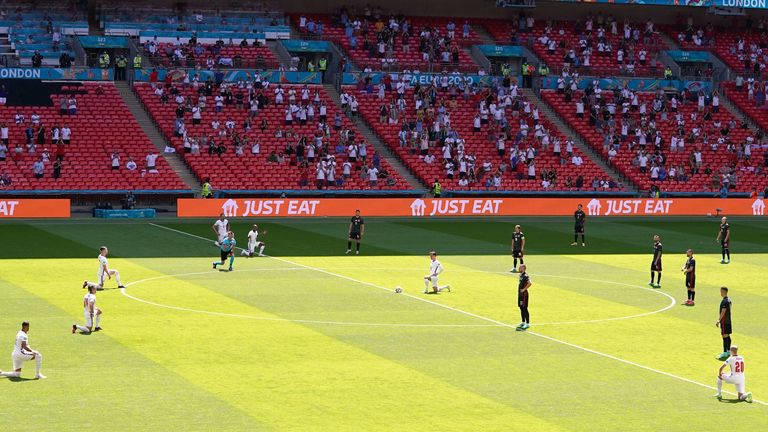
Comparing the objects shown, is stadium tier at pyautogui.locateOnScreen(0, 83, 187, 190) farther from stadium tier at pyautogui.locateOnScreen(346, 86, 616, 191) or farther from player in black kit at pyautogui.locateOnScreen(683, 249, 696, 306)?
player in black kit at pyautogui.locateOnScreen(683, 249, 696, 306)

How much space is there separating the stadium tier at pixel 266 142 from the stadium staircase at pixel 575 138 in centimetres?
1412

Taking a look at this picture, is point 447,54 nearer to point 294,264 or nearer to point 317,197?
point 317,197

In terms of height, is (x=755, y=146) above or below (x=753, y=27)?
below

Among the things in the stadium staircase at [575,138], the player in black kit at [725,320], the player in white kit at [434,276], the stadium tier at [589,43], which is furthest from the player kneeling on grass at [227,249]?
the stadium tier at [589,43]

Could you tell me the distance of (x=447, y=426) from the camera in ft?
77.6

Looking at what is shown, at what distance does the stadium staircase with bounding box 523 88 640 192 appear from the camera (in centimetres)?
7831

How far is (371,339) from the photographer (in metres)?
32.7

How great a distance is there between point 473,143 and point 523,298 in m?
45.2

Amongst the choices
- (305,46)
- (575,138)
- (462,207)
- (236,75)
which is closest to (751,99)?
(575,138)

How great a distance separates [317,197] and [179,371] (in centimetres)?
4287

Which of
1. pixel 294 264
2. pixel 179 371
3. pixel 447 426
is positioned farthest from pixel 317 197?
pixel 447 426

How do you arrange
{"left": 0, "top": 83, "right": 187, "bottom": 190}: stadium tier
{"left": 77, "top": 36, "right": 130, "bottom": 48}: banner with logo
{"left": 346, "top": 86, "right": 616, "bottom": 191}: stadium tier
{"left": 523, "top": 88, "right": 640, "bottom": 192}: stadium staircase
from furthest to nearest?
{"left": 77, "top": 36, "right": 130, "bottom": 48}: banner with logo
{"left": 523, "top": 88, "right": 640, "bottom": 192}: stadium staircase
{"left": 346, "top": 86, "right": 616, "bottom": 191}: stadium tier
{"left": 0, "top": 83, "right": 187, "bottom": 190}: stadium tier

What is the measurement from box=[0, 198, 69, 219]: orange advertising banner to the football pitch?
5418mm

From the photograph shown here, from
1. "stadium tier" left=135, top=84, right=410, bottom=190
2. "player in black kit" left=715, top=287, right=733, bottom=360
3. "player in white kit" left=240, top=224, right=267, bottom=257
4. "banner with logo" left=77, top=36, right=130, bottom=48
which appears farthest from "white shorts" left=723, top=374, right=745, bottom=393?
"banner with logo" left=77, top=36, right=130, bottom=48
